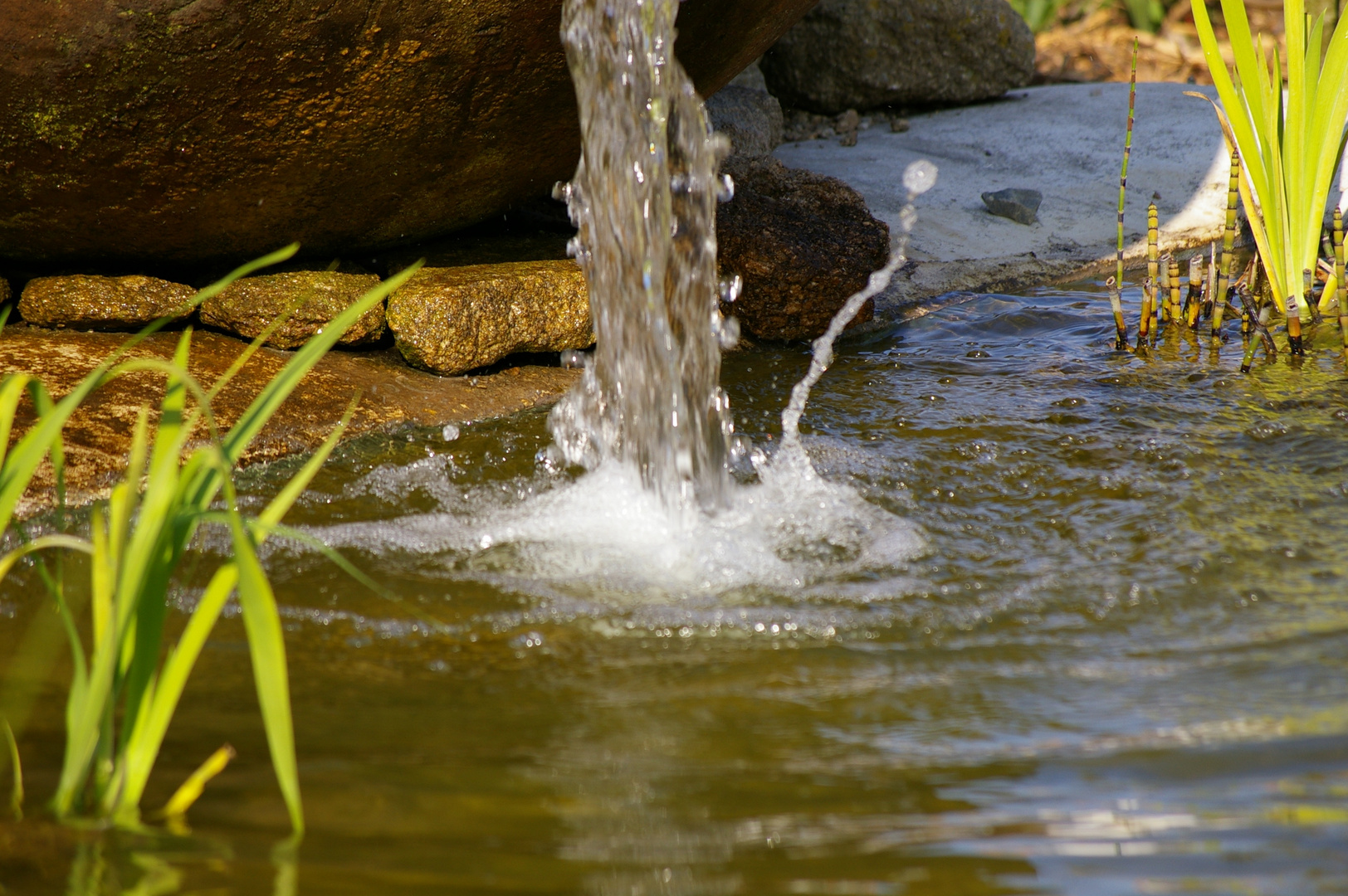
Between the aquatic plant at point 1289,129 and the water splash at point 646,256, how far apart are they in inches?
59.7

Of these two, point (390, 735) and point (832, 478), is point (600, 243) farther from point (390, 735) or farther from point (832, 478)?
point (390, 735)

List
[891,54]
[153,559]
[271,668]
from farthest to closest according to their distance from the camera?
[891,54] → [153,559] → [271,668]

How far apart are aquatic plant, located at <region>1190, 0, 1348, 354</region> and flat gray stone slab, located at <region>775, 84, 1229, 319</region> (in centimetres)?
112

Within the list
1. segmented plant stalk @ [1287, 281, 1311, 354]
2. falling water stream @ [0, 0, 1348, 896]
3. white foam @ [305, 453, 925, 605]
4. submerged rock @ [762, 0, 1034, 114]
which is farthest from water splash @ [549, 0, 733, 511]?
submerged rock @ [762, 0, 1034, 114]

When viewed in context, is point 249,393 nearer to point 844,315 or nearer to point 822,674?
point 844,315

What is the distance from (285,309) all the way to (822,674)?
227cm

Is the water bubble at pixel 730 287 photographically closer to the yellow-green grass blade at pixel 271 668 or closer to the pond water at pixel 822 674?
the pond water at pixel 822 674

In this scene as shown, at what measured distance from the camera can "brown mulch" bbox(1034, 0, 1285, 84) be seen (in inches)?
310

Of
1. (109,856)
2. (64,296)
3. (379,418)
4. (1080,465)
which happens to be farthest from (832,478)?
(64,296)

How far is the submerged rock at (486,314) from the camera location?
357 cm

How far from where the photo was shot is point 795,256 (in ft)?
12.7

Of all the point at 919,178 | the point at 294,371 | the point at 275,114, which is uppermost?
the point at 275,114

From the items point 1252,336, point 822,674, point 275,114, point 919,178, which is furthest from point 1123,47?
point 822,674

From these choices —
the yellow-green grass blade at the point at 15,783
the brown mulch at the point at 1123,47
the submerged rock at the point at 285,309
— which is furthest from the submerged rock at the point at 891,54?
the yellow-green grass blade at the point at 15,783
